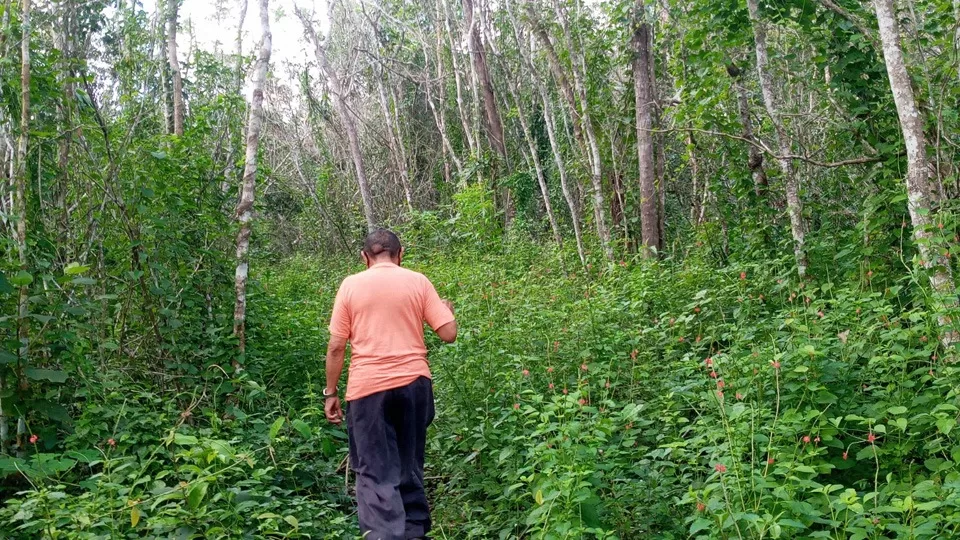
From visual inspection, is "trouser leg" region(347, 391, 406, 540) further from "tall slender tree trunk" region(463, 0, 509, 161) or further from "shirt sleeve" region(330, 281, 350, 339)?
"tall slender tree trunk" region(463, 0, 509, 161)

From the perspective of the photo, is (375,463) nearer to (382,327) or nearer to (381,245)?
(382,327)

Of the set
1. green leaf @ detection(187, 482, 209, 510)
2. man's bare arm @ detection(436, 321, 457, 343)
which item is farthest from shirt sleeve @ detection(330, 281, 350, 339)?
green leaf @ detection(187, 482, 209, 510)

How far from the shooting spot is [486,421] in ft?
16.4

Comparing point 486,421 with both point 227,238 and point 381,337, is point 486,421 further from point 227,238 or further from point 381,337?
point 227,238

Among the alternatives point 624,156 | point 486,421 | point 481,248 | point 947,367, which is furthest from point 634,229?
point 947,367

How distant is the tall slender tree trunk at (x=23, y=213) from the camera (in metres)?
4.70

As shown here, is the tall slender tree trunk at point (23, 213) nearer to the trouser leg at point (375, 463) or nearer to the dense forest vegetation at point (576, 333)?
the dense forest vegetation at point (576, 333)

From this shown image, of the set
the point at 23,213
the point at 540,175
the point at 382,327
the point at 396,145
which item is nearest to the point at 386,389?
the point at 382,327

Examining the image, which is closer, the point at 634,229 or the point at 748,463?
the point at 748,463

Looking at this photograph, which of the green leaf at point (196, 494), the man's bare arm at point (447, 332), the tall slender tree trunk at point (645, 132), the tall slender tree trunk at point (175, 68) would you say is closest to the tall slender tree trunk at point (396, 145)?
the tall slender tree trunk at point (175, 68)

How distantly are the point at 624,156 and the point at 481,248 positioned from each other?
3.53 m

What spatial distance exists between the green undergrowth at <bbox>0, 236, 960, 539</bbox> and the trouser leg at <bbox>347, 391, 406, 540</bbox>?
7.8 inches

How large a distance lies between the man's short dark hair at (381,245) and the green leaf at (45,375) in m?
2.07

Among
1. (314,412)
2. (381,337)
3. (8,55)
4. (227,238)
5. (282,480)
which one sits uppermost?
(8,55)
